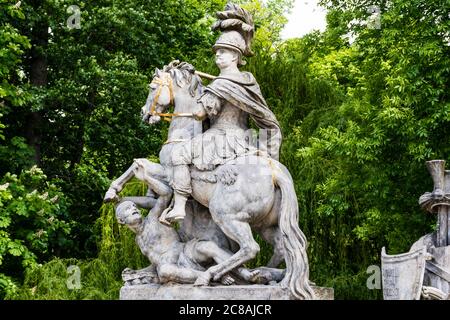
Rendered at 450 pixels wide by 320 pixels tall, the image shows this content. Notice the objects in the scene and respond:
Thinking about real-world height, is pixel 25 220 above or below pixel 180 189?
above

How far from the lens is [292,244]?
9.18 m

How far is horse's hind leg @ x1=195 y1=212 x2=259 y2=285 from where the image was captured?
30.2 feet

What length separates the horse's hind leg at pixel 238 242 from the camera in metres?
9.20

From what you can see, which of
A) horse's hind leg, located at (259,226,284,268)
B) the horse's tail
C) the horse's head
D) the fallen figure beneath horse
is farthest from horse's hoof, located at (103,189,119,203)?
the horse's tail

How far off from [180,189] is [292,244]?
1240mm

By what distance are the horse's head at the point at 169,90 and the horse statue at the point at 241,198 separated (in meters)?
0.01

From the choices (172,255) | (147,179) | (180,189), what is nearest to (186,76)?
(147,179)

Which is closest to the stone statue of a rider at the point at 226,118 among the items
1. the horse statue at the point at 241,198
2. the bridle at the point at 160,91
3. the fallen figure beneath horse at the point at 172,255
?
the horse statue at the point at 241,198

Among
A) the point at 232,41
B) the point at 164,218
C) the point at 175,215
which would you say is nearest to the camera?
the point at 175,215

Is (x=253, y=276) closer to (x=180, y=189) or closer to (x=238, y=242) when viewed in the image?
(x=238, y=242)

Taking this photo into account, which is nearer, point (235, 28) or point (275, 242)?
point (275, 242)

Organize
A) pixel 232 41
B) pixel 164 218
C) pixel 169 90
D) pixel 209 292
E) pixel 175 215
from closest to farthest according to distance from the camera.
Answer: pixel 209 292
pixel 175 215
pixel 164 218
pixel 232 41
pixel 169 90

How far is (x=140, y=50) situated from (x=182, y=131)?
9795mm

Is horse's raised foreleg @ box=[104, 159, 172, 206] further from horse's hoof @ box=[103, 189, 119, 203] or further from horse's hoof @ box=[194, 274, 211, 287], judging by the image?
horse's hoof @ box=[194, 274, 211, 287]
